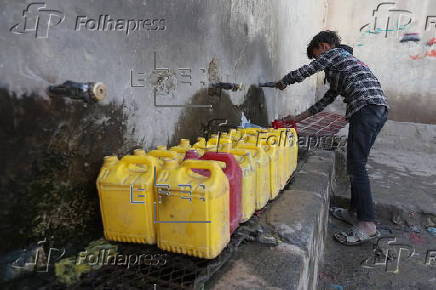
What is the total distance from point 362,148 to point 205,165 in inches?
84.8

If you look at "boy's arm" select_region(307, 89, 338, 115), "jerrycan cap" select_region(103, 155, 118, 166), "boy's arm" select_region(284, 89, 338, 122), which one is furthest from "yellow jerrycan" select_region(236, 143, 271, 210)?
"boy's arm" select_region(307, 89, 338, 115)

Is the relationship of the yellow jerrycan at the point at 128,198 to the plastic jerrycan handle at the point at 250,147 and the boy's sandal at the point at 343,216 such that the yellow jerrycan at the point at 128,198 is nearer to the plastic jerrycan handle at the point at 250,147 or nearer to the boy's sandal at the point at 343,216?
the plastic jerrycan handle at the point at 250,147

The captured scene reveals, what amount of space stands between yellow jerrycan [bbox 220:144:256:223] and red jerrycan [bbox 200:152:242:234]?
9cm

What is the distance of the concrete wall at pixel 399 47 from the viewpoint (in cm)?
796

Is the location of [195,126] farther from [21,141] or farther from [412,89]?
[412,89]

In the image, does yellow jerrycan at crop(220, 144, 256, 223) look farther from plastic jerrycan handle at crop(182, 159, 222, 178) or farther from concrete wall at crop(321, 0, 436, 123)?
concrete wall at crop(321, 0, 436, 123)

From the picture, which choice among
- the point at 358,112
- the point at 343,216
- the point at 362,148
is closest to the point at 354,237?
the point at 343,216

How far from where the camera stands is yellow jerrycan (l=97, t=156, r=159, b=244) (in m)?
1.55

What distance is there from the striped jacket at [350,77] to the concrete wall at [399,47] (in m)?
5.94

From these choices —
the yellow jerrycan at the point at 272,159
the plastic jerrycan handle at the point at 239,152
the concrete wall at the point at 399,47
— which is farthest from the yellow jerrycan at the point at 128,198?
the concrete wall at the point at 399,47

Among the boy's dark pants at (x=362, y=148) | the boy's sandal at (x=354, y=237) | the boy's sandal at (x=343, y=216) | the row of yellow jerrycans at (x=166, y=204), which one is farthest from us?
the boy's sandal at (x=343, y=216)

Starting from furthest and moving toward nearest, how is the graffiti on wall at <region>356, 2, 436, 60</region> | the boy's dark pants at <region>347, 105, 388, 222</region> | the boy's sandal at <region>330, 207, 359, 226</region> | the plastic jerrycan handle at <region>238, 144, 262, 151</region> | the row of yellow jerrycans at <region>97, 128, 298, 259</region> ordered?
the graffiti on wall at <region>356, 2, 436, 60</region> → the boy's sandal at <region>330, 207, 359, 226</region> → the boy's dark pants at <region>347, 105, 388, 222</region> → the plastic jerrycan handle at <region>238, 144, 262, 151</region> → the row of yellow jerrycans at <region>97, 128, 298, 259</region>

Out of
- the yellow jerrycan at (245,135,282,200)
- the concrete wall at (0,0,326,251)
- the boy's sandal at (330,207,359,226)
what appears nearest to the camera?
the concrete wall at (0,0,326,251)

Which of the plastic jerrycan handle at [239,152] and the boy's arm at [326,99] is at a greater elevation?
the boy's arm at [326,99]
